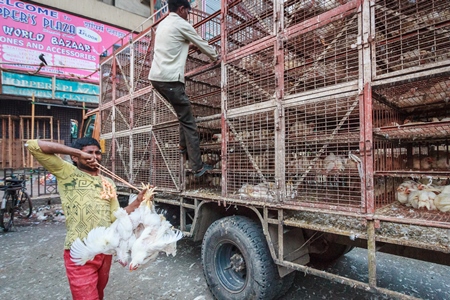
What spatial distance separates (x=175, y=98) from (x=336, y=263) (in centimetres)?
381

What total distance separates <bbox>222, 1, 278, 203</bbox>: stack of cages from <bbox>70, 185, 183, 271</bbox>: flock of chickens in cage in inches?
55.3

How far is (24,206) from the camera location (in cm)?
801

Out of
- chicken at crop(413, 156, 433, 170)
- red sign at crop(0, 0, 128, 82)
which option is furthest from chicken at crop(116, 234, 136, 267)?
red sign at crop(0, 0, 128, 82)

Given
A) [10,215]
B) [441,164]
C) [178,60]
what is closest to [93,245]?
[178,60]

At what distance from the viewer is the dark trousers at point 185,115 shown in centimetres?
376

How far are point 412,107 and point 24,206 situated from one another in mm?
10087

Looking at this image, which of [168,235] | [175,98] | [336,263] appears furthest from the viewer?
[336,263]

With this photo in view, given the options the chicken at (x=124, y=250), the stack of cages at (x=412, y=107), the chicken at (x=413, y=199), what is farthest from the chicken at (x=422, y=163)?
the chicken at (x=124, y=250)

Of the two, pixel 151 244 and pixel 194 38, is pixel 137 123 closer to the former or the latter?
pixel 194 38

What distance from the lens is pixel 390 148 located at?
328 cm

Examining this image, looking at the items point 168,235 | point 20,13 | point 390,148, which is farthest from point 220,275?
point 20,13

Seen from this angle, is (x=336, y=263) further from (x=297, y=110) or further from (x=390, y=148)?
(x=297, y=110)

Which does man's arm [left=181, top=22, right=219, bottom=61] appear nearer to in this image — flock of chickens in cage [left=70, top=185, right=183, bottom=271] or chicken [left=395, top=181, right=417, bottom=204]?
flock of chickens in cage [left=70, top=185, right=183, bottom=271]

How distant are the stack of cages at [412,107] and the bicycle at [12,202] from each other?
27.0ft
